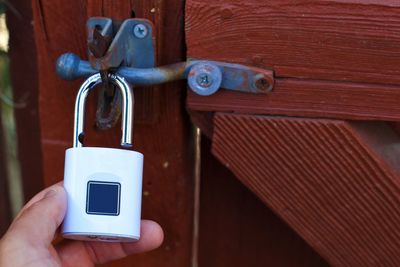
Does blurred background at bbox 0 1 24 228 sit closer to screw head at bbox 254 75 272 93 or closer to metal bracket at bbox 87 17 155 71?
metal bracket at bbox 87 17 155 71

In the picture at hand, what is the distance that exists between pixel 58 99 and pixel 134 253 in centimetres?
28

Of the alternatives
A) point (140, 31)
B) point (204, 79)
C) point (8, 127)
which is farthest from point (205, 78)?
point (8, 127)

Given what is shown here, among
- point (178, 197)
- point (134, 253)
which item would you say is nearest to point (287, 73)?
point (178, 197)

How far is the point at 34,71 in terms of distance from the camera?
46.6 inches

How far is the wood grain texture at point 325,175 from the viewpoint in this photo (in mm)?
884

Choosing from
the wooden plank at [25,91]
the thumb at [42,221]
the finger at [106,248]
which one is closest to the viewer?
the thumb at [42,221]

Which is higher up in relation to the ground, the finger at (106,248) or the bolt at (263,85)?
the bolt at (263,85)

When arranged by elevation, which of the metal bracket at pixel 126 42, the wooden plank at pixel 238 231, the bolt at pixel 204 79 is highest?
the metal bracket at pixel 126 42

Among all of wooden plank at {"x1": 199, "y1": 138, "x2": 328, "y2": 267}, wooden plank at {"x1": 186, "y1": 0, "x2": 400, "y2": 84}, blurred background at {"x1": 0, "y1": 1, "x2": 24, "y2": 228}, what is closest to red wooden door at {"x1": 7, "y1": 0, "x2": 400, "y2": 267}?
wooden plank at {"x1": 186, "y1": 0, "x2": 400, "y2": 84}

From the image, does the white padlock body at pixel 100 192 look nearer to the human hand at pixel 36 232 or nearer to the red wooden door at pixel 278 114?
the human hand at pixel 36 232

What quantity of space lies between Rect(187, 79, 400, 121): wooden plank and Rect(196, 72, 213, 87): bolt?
25mm

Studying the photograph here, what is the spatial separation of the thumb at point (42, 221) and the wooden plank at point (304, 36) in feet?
0.86

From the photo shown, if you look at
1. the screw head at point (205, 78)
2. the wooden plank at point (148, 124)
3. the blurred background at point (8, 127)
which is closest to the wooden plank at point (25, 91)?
the blurred background at point (8, 127)

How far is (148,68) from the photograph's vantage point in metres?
0.87
